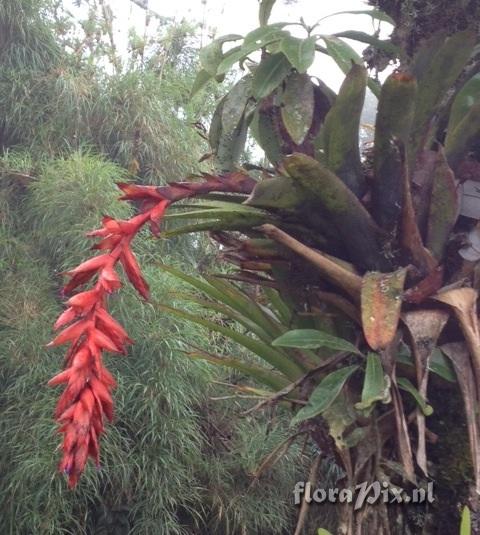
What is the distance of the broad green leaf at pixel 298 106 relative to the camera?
1.02 meters

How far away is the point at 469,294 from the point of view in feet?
2.86

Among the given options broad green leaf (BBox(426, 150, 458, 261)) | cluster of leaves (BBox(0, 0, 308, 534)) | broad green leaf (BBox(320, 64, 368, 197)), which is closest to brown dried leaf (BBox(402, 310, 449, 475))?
broad green leaf (BBox(426, 150, 458, 261))

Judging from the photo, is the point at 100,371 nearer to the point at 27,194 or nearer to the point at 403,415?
the point at 403,415

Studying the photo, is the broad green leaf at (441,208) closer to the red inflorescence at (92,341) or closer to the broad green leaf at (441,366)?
the broad green leaf at (441,366)

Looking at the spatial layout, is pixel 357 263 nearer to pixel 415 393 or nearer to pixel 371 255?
pixel 371 255

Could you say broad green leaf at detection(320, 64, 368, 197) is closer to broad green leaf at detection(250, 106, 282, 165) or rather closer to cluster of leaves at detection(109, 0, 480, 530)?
cluster of leaves at detection(109, 0, 480, 530)

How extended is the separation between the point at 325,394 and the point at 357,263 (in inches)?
7.5

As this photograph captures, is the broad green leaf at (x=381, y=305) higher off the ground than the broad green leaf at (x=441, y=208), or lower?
lower

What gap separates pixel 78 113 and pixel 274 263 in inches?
105

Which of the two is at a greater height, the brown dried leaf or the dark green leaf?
the dark green leaf

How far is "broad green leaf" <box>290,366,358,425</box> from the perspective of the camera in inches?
32.8

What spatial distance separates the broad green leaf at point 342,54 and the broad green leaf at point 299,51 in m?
0.08

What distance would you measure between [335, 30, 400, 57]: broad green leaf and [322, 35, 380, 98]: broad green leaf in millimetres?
57

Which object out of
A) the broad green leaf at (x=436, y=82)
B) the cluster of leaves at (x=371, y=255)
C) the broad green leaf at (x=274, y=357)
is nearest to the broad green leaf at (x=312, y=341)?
the cluster of leaves at (x=371, y=255)
